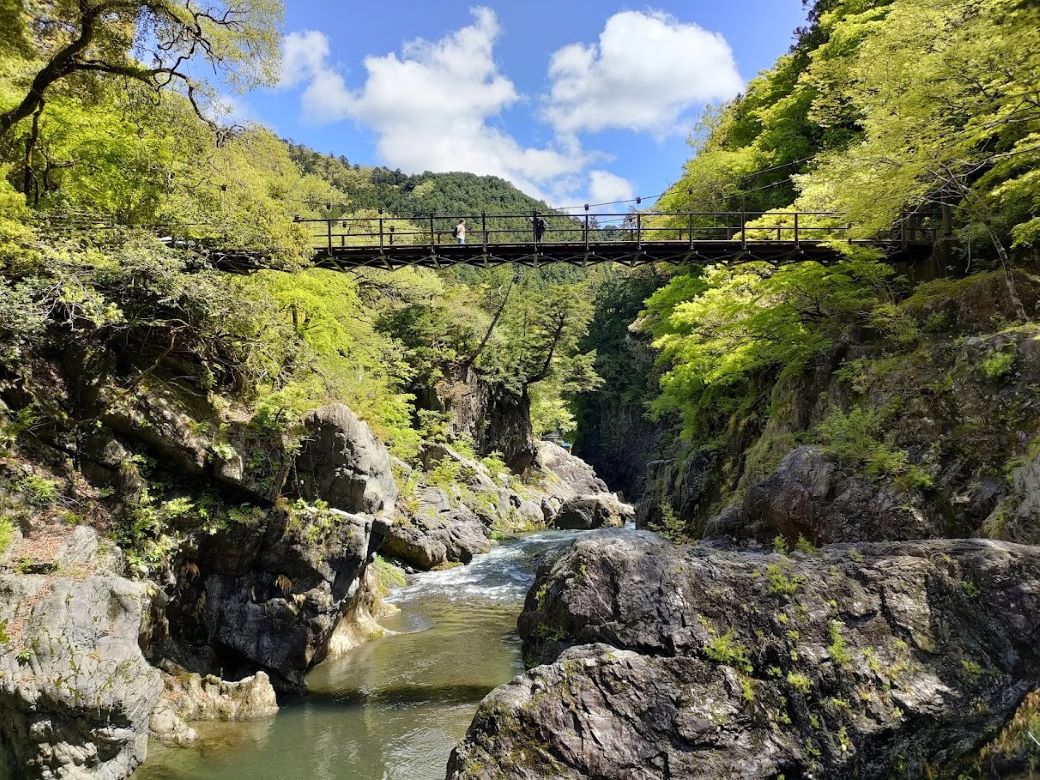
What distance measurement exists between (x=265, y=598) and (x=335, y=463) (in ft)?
8.22

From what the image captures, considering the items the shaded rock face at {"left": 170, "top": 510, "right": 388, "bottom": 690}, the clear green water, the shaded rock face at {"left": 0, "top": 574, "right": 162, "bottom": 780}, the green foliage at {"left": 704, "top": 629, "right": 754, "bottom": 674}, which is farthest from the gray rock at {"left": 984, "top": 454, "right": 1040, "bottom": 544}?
the shaded rock face at {"left": 0, "top": 574, "right": 162, "bottom": 780}

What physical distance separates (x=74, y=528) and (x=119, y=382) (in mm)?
2625

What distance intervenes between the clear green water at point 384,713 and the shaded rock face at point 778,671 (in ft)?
11.2

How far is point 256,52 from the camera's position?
447 inches

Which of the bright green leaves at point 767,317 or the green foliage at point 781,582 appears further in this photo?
the bright green leaves at point 767,317

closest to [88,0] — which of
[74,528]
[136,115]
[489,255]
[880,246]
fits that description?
[136,115]

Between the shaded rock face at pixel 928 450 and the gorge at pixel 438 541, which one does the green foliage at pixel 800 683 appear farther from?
the shaded rock face at pixel 928 450

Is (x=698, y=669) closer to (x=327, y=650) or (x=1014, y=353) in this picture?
(x=327, y=650)

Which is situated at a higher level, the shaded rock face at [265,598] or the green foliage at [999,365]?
the green foliage at [999,365]

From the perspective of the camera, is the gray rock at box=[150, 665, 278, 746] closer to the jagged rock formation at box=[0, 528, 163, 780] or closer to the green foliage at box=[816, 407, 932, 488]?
the jagged rock formation at box=[0, 528, 163, 780]

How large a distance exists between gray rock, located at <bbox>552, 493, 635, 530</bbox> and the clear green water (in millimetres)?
14282

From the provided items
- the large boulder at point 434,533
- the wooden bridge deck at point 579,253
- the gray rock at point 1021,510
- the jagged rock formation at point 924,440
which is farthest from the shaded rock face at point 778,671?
the large boulder at point 434,533

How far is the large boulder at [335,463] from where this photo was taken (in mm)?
11234

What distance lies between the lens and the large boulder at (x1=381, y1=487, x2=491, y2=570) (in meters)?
19.1
